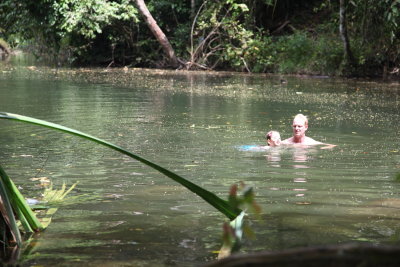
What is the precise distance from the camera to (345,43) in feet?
78.7

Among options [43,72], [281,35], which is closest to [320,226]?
[43,72]

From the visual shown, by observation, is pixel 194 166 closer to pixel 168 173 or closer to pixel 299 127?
pixel 299 127

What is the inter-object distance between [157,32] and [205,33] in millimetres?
2383

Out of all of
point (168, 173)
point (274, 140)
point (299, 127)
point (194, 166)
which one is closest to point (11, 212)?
point (168, 173)

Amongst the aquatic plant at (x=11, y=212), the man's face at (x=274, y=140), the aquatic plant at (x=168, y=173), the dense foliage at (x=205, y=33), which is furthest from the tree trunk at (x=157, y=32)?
the aquatic plant at (x=168, y=173)

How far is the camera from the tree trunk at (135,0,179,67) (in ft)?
96.3

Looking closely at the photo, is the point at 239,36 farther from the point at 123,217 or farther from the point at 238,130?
the point at 123,217

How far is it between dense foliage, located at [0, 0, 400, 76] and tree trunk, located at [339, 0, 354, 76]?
0.99 feet

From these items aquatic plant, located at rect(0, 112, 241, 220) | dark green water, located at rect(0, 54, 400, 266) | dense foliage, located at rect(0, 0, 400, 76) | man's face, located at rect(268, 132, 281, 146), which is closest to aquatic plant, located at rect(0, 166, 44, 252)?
dark green water, located at rect(0, 54, 400, 266)

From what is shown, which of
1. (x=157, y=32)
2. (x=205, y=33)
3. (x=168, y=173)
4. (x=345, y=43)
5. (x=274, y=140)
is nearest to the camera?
(x=168, y=173)

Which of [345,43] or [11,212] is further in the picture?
[345,43]

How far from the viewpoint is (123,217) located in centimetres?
557

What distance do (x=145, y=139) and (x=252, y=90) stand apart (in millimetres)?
9676

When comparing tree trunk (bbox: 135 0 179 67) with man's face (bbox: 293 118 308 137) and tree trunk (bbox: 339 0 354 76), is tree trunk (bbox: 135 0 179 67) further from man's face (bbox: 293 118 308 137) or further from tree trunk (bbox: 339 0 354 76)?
man's face (bbox: 293 118 308 137)
